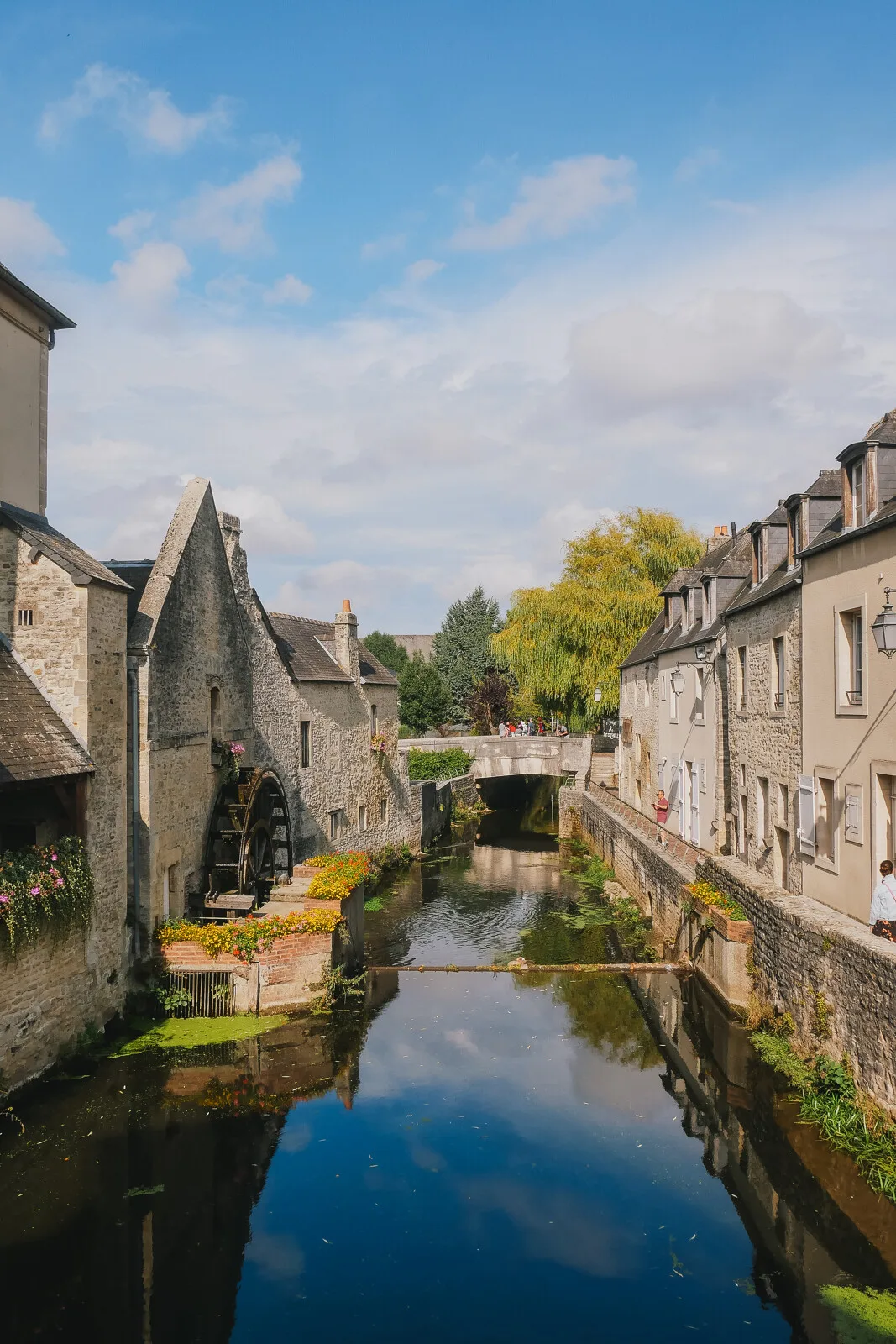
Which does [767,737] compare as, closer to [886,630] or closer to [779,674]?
[779,674]

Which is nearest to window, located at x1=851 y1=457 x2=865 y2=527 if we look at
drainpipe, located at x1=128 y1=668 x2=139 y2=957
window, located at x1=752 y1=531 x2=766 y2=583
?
window, located at x1=752 y1=531 x2=766 y2=583

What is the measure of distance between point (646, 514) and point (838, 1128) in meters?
27.5

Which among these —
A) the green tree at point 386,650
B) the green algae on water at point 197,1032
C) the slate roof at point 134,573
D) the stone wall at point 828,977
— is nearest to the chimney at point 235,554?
the slate roof at point 134,573

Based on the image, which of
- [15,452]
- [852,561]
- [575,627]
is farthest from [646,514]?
[15,452]

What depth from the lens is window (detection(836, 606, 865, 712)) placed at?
1004 cm

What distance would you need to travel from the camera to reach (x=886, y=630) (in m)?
8.56

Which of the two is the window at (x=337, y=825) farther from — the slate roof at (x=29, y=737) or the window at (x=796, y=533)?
the window at (x=796, y=533)

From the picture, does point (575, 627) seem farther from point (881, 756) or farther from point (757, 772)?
point (881, 756)

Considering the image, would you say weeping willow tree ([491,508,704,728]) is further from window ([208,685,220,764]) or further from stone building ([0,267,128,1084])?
stone building ([0,267,128,1084])

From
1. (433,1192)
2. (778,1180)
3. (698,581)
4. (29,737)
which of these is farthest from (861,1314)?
(698,581)

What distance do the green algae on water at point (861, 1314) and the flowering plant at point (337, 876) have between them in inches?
327

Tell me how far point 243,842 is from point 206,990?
290 cm

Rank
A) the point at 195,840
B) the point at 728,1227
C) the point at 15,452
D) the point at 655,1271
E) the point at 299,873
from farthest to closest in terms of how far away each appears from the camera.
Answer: the point at 299,873
the point at 195,840
the point at 15,452
the point at 728,1227
the point at 655,1271

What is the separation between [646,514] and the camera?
109ft
